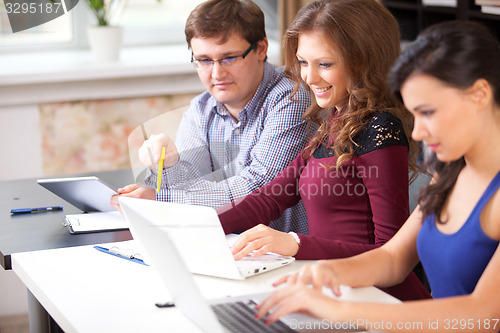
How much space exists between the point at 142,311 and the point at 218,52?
958 millimetres

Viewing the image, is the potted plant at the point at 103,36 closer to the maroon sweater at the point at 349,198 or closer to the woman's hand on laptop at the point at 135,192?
the woman's hand on laptop at the point at 135,192

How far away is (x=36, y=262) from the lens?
1540mm

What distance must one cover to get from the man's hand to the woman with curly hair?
250 mm

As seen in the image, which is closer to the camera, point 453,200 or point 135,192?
point 453,200

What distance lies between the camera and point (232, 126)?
6.98ft

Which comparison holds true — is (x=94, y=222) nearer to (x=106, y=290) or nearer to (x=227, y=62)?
(x=106, y=290)

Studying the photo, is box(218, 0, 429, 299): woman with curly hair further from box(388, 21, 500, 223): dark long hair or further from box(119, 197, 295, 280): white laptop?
box(388, 21, 500, 223): dark long hair

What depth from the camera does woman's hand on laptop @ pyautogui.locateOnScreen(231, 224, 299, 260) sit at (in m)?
1.45

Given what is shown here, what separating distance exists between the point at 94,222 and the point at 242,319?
0.79 m

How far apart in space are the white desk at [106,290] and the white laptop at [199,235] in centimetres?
2

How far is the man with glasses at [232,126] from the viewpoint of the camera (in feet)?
6.30

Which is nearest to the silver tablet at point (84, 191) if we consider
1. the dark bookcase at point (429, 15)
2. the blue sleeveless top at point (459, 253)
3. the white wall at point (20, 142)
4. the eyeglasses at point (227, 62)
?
the eyeglasses at point (227, 62)

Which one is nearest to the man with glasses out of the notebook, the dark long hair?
the notebook

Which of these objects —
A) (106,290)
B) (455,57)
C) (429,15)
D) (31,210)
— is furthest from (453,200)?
(429,15)
